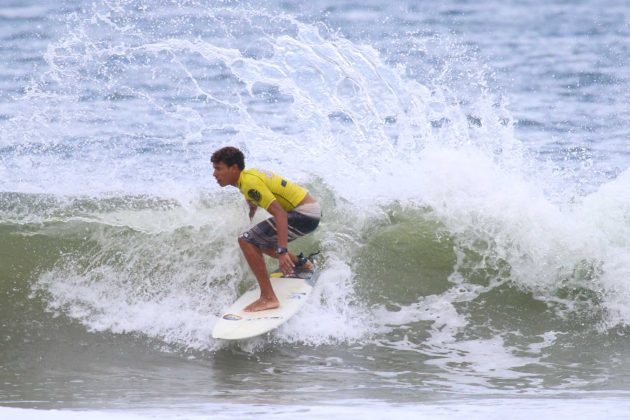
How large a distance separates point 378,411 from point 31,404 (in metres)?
2.15

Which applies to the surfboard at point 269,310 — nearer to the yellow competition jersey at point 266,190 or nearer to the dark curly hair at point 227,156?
the yellow competition jersey at point 266,190

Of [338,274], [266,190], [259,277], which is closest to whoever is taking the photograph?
[266,190]

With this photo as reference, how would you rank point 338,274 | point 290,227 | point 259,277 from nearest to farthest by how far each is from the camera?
point 259,277, point 290,227, point 338,274

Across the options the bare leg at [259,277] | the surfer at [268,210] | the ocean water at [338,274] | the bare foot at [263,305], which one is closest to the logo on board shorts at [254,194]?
the surfer at [268,210]

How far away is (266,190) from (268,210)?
146mm

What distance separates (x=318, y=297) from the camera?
8391 mm

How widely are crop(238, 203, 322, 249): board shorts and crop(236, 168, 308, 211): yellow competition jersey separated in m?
0.08

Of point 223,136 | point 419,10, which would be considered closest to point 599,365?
point 223,136

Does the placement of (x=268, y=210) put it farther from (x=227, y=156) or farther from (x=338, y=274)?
(x=338, y=274)

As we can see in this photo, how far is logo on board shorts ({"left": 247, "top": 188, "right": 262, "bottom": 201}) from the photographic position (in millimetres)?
7688

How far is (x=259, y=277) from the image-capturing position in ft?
26.3

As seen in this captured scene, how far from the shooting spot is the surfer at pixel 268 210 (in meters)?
7.66

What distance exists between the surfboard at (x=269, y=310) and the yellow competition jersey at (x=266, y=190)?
0.66 metres

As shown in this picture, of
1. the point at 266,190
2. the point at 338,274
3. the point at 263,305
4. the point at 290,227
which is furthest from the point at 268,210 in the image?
the point at 338,274
